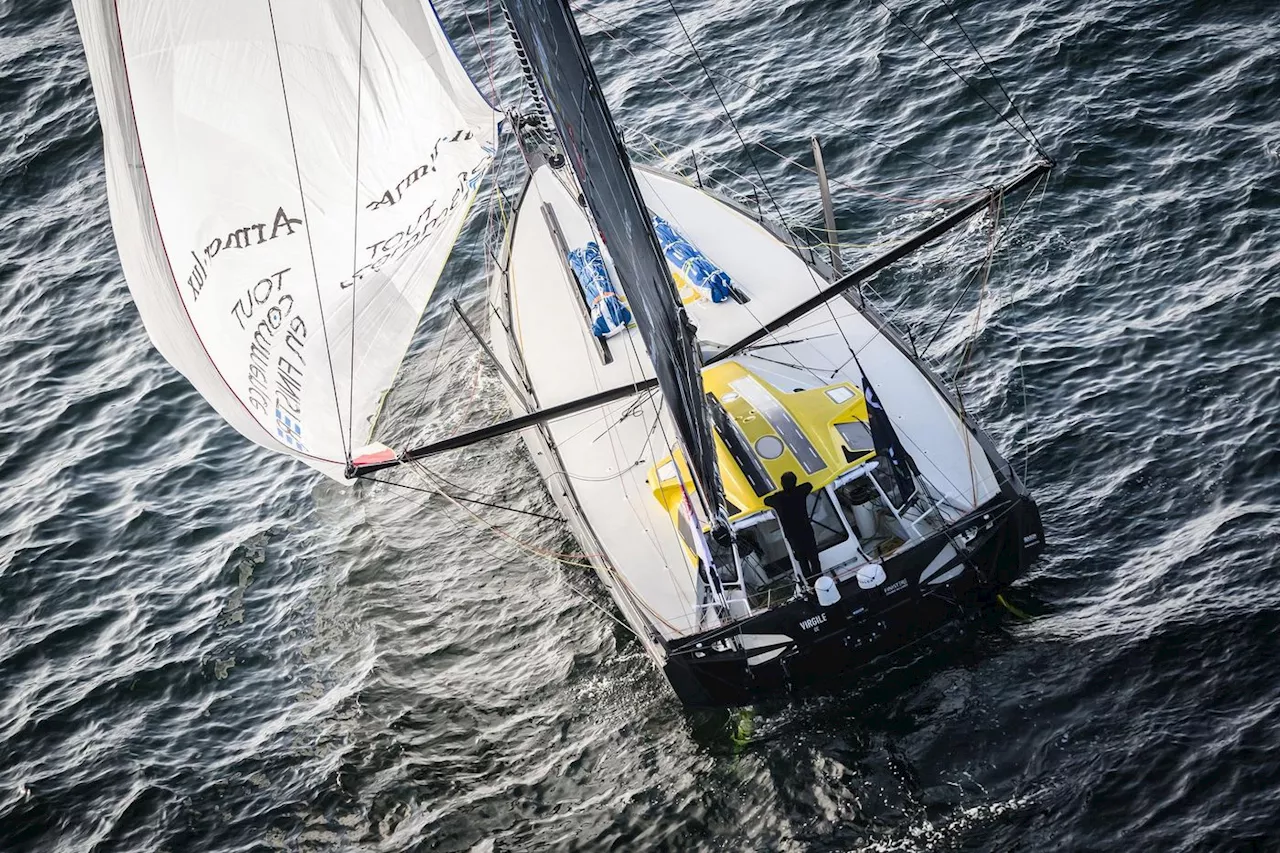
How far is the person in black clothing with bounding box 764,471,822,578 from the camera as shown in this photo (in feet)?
41.0

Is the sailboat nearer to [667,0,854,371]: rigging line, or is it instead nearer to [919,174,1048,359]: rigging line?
[667,0,854,371]: rigging line

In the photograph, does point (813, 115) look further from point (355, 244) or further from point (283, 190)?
point (283, 190)

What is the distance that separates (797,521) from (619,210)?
385 centimetres

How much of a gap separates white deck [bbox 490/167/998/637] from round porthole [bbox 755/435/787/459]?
1.37 meters

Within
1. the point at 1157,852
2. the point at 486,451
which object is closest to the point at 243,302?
the point at 486,451

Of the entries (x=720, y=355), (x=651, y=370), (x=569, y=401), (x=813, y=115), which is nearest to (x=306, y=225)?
(x=569, y=401)

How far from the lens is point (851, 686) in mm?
13484

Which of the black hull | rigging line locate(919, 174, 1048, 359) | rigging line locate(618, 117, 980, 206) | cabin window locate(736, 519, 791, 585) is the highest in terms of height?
rigging line locate(618, 117, 980, 206)

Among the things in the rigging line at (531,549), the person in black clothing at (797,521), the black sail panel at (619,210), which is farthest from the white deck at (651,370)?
the black sail panel at (619,210)

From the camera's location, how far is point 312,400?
12.7m

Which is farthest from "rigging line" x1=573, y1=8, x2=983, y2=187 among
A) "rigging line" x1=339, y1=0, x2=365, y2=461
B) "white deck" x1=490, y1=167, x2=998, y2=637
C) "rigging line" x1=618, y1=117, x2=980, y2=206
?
"rigging line" x1=339, y1=0, x2=365, y2=461

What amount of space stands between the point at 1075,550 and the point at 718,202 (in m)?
8.24

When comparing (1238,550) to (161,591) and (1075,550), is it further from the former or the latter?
(161,591)

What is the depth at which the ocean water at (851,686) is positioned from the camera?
12398mm
